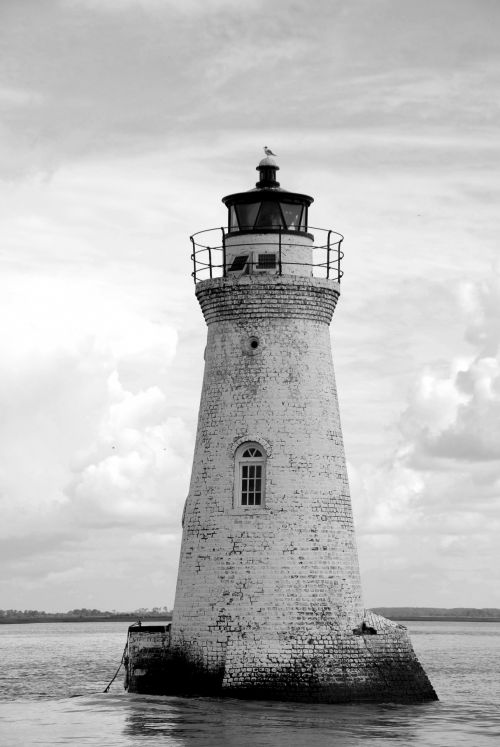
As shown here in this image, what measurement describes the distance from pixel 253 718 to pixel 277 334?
A: 7752mm

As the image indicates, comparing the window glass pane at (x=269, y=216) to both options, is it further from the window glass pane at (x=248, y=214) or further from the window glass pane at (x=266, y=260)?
the window glass pane at (x=266, y=260)

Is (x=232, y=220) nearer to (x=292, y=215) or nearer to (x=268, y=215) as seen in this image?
(x=268, y=215)

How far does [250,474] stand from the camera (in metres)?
27.5

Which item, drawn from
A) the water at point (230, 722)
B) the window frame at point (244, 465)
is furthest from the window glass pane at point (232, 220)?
the water at point (230, 722)

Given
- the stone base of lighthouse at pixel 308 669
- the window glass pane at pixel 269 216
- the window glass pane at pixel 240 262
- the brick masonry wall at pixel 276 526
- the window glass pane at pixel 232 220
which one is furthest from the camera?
the window glass pane at pixel 232 220

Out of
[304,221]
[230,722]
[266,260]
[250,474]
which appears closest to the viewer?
[230,722]

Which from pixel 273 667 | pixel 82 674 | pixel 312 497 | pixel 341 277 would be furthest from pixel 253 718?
pixel 82 674

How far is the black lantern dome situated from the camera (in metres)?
28.7

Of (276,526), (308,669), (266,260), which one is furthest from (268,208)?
(308,669)

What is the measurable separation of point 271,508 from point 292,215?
6298mm

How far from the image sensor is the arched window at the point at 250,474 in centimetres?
2739

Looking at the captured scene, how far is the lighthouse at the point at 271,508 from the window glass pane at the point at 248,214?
0.08 ft

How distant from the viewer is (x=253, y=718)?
2480cm

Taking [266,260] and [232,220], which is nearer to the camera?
[266,260]
